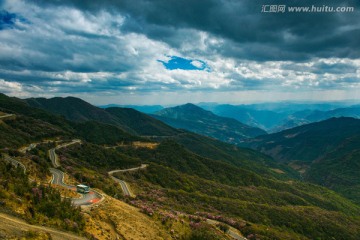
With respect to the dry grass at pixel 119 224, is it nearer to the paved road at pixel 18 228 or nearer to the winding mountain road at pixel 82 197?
the winding mountain road at pixel 82 197

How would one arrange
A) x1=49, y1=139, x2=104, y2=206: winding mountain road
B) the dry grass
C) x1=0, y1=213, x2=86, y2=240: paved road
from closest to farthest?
1. x1=0, y1=213, x2=86, y2=240: paved road
2. the dry grass
3. x1=49, y1=139, x2=104, y2=206: winding mountain road

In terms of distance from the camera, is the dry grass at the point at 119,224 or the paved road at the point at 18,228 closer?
the paved road at the point at 18,228

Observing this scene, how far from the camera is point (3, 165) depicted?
164 feet

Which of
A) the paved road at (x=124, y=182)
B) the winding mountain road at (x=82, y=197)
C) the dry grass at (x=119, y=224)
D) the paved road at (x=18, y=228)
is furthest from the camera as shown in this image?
the paved road at (x=124, y=182)

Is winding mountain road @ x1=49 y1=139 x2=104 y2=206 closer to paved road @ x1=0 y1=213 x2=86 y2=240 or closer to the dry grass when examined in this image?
the dry grass

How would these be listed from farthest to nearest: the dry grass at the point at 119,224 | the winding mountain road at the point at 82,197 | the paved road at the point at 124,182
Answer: the paved road at the point at 124,182 → the winding mountain road at the point at 82,197 → the dry grass at the point at 119,224

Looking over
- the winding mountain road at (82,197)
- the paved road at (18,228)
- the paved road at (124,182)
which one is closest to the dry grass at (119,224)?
the winding mountain road at (82,197)

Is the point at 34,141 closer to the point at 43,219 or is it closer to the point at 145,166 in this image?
the point at 145,166

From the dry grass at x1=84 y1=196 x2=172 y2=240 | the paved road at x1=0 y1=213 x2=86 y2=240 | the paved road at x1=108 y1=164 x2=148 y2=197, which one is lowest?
the paved road at x1=108 y1=164 x2=148 y2=197

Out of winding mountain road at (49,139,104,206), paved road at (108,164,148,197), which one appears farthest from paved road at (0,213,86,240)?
paved road at (108,164,148,197)

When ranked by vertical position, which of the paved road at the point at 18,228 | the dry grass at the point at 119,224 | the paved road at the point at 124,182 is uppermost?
the paved road at the point at 18,228

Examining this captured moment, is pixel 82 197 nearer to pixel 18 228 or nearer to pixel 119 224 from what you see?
pixel 119 224

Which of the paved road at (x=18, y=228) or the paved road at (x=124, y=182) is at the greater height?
the paved road at (x=18, y=228)

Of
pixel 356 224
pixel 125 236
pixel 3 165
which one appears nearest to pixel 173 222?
pixel 125 236
